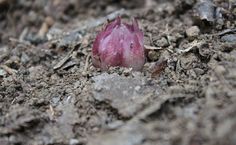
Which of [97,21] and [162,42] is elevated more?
[97,21]

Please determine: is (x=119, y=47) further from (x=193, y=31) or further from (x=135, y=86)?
(x=193, y=31)

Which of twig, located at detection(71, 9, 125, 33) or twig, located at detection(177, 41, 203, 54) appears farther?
twig, located at detection(71, 9, 125, 33)

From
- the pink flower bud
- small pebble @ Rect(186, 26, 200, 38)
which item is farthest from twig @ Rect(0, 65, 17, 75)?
small pebble @ Rect(186, 26, 200, 38)

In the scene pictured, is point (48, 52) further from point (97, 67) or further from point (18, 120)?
point (18, 120)

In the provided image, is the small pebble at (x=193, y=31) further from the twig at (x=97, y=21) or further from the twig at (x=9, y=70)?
the twig at (x=9, y=70)

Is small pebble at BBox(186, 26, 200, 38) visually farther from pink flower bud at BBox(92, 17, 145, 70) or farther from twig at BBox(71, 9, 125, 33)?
twig at BBox(71, 9, 125, 33)

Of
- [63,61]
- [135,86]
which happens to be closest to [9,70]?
[63,61]
